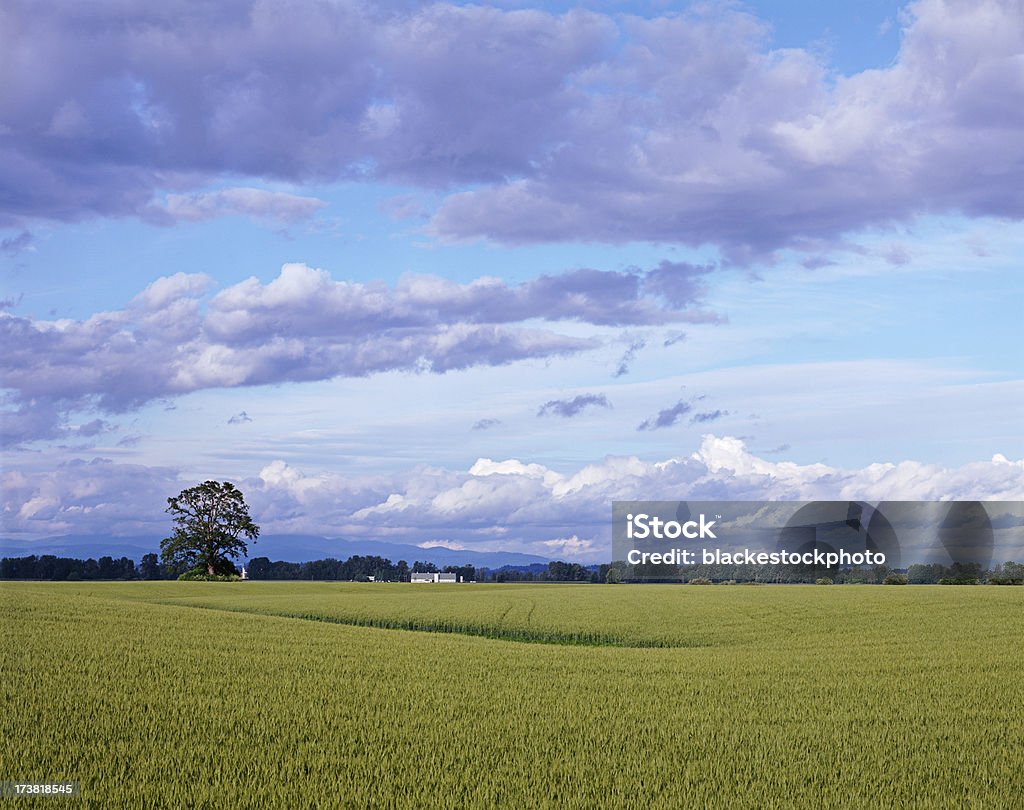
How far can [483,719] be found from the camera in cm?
1767

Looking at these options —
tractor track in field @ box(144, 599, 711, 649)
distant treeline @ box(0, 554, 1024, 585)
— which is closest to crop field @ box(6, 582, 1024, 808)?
tractor track in field @ box(144, 599, 711, 649)

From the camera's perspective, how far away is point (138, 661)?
23.1 m

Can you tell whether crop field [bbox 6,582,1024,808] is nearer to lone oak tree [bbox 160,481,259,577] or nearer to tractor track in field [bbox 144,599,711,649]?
tractor track in field [bbox 144,599,711,649]

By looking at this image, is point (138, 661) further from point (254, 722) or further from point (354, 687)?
point (254, 722)

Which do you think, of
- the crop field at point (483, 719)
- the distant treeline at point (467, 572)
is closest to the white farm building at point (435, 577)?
the distant treeline at point (467, 572)

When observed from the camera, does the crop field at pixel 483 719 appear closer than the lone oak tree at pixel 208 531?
Yes

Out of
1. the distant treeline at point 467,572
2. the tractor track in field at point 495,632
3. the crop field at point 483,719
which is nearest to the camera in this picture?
the crop field at point 483,719

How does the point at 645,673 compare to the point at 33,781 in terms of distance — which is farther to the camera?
the point at 645,673

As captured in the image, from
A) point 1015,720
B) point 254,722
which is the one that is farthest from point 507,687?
point 1015,720

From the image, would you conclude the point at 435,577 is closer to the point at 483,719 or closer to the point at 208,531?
the point at 208,531

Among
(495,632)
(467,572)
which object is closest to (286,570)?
(467,572)

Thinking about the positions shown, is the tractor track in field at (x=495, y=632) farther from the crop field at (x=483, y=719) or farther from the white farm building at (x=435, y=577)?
the white farm building at (x=435, y=577)

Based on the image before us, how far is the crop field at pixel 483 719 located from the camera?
42.5 feet

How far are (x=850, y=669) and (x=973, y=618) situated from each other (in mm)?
23896
